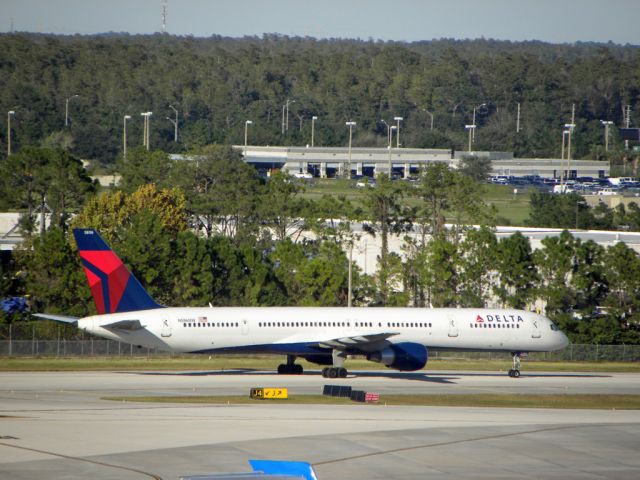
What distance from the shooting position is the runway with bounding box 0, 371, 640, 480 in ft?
90.1

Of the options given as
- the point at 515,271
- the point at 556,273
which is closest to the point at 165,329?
the point at 515,271

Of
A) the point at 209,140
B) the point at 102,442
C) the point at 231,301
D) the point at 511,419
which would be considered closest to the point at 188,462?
the point at 102,442

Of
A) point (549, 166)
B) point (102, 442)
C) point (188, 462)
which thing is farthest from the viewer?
point (549, 166)

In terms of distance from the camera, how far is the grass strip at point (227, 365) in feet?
173

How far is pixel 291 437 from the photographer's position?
104 ft

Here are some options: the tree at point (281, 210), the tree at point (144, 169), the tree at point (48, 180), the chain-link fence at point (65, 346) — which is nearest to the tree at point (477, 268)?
the chain-link fence at point (65, 346)

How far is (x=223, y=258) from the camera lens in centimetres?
7075

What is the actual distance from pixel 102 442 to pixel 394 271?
4583 cm

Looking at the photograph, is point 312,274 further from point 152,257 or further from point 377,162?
point 377,162

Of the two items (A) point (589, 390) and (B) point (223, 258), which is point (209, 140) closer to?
(B) point (223, 258)

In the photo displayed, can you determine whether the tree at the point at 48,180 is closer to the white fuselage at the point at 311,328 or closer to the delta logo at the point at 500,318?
the white fuselage at the point at 311,328

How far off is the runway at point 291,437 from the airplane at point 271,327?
2.88 meters

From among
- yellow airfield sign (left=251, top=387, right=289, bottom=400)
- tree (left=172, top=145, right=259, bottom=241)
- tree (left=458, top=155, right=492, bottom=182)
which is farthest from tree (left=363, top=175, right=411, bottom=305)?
tree (left=458, top=155, right=492, bottom=182)

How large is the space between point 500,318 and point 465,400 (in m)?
11.5
